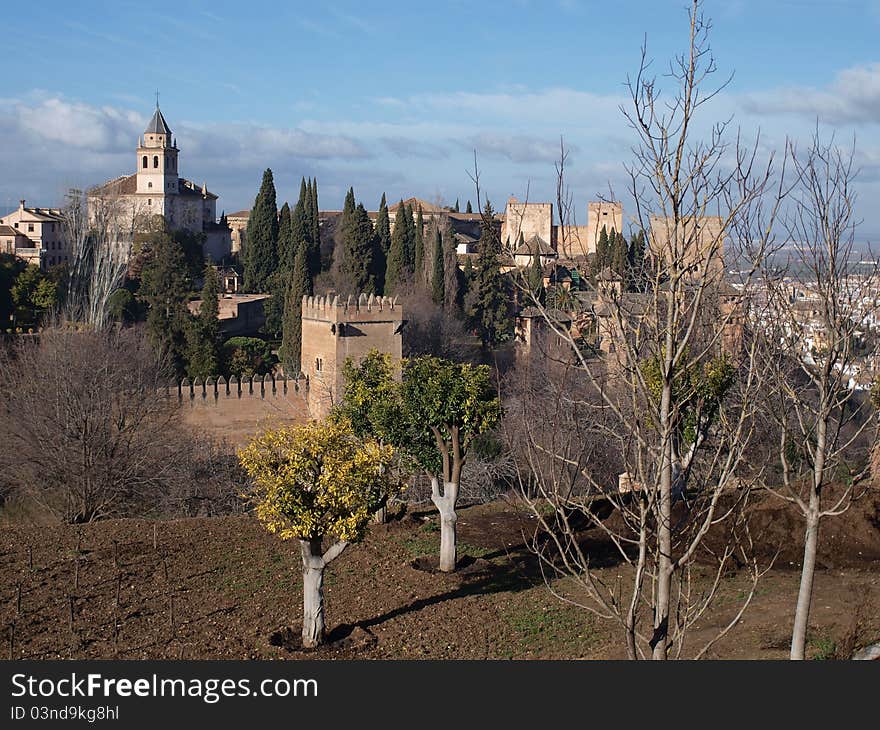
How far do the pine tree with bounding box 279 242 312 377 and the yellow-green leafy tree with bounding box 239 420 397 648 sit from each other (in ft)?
78.4

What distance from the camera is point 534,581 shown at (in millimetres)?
10914

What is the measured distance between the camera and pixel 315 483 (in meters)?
8.84

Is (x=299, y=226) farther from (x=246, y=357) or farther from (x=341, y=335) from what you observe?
(x=341, y=335)

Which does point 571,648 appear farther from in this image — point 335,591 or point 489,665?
point 489,665

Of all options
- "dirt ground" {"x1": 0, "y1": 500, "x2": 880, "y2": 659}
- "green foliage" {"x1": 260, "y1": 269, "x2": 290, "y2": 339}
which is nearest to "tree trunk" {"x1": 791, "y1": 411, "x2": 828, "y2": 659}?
"dirt ground" {"x1": 0, "y1": 500, "x2": 880, "y2": 659}

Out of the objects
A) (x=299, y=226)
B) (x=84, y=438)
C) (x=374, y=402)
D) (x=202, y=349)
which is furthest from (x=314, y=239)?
(x=374, y=402)

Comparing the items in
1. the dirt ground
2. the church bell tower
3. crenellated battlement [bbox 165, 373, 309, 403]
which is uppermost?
the church bell tower

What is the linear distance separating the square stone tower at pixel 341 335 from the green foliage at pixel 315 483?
17802 millimetres

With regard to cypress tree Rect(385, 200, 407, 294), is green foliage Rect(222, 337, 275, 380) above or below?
below

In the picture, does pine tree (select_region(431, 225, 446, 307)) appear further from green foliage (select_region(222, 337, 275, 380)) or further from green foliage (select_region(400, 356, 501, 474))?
green foliage (select_region(400, 356, 501, 474))

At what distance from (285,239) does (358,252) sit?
4226 mm

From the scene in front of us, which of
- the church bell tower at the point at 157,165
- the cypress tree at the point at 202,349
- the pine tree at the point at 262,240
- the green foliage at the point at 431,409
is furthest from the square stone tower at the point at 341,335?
the church bell tower at the point at 157,165

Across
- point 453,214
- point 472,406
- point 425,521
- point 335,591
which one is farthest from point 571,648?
point 453,214

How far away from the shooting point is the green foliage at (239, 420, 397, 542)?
340 inches
